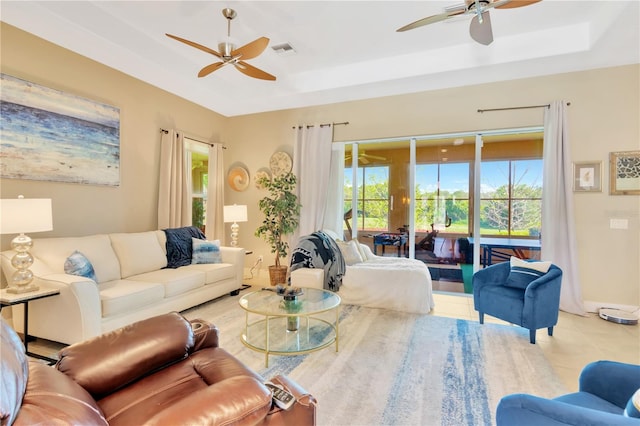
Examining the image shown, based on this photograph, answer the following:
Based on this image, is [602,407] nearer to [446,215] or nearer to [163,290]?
[163,290]

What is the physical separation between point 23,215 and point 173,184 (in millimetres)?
2248

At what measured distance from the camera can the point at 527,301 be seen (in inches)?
114

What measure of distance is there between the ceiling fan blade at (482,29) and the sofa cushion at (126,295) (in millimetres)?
3768

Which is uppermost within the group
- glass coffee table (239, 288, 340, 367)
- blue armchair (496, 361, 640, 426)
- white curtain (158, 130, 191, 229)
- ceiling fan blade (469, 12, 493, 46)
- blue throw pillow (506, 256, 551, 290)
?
ceiling fan blade (469, 12, 493, 46)

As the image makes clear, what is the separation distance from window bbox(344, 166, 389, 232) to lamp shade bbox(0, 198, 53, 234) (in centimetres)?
388

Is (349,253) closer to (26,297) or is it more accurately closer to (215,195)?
(215,195)

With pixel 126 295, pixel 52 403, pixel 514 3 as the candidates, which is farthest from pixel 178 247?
pixel 514 3

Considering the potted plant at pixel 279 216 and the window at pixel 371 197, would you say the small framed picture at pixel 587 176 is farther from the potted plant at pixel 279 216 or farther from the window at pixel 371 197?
the potted plant at pixel 279 216

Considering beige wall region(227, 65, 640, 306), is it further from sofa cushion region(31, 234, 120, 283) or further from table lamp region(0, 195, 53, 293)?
table lamp region(0, 195, 53, 293)

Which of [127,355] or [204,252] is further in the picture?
Answer: [204,252]

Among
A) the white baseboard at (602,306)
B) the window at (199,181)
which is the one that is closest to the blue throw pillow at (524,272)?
the white baseboard at (602,306)

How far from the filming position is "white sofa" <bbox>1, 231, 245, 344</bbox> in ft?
8.63

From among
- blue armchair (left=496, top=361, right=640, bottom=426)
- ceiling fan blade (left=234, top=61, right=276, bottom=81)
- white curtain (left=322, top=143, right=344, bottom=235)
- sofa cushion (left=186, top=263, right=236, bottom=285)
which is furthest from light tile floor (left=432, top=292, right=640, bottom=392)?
ceiling fan blade (left=234, top=61, right=276, bottom=81)

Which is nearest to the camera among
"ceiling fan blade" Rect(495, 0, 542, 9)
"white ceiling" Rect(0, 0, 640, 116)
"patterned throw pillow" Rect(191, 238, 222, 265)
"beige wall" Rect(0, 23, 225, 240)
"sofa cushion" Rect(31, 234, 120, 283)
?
"ceiling fan blade" Rect(495, 0, 542, 9)
